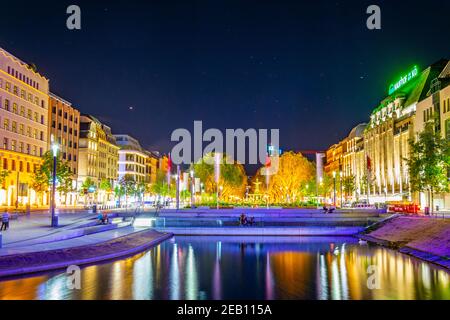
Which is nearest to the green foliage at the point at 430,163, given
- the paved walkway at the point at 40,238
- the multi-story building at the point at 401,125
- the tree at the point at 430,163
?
the tree at the point at 430,163

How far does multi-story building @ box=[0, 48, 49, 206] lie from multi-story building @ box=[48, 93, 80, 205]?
7926 millimetres

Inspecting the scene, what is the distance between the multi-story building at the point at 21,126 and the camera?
75.2m

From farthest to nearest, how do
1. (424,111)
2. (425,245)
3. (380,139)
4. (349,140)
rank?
(349,140)
(380,139)
(424,111)
(425,245)

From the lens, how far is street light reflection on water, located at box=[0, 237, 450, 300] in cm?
1802

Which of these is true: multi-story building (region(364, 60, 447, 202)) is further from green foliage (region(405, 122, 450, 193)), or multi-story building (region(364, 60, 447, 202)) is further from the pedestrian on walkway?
the pedestrian on walkway

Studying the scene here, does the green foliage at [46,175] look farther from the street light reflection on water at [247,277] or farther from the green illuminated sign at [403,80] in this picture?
the green illuminated sign at [403,80]

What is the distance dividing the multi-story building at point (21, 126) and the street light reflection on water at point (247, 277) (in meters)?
51.9

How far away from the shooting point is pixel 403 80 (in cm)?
11625

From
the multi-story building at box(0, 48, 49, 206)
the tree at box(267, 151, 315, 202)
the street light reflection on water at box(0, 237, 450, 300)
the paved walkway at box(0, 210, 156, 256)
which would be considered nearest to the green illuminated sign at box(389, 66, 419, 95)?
the tree at box(267, 151, 315, 202)

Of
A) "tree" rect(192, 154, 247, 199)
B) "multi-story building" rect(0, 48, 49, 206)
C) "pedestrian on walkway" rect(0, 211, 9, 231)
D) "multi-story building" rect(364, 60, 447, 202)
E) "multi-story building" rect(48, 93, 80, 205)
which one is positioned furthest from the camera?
"tree" rect(192, 154, 247, 199)
